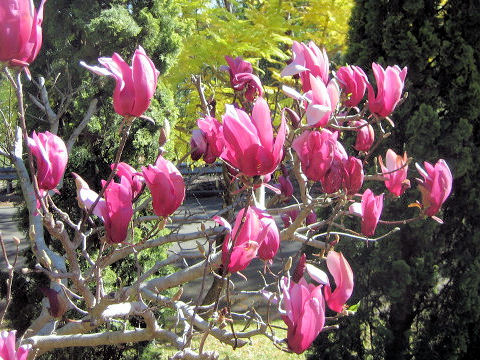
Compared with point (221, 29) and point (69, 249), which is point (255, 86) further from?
point (221, 29)

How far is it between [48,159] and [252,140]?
53cm

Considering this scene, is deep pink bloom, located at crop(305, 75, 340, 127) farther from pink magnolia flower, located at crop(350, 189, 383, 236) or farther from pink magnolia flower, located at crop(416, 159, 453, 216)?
pink magnolia flower, located at crop(416, 159, 453, 216)

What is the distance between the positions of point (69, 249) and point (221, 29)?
4917 millimetres

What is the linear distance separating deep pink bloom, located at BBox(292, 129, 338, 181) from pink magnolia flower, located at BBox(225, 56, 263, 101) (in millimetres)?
312

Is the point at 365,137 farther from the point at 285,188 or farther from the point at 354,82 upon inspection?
the point at 285,188

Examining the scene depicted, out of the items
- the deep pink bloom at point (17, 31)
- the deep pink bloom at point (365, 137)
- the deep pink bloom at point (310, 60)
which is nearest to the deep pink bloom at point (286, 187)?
the deep pink bloom at point (365, 137)

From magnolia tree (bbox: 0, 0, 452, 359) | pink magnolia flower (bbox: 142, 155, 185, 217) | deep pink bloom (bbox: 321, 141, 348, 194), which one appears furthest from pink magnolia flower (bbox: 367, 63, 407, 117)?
pink magnolia flower (bbox: 142, 155, 185, 217)

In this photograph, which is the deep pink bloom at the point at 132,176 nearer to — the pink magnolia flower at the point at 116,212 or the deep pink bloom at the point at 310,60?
the pink magnolia flower at the point at 116,212

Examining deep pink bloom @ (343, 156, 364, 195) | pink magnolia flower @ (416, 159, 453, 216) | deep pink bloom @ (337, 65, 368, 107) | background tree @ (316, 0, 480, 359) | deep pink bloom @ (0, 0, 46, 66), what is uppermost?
deep pink bloom @ (0, 0, 46, 66)

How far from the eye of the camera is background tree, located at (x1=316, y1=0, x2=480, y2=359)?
3.34 meters

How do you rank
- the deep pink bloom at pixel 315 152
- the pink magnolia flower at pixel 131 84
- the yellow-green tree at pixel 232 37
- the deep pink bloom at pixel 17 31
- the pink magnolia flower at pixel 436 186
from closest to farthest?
the deep pink bloom at pixel 17 31 < the pink magnolia flower at pixel 131 84 < the deep pink bloom at pixel 315 152 < the pink magnolia flower at pixel 436 186 < the yellow-green tree at pixel 232 37

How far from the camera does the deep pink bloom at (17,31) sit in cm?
92

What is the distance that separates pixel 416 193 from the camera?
10.9 feet

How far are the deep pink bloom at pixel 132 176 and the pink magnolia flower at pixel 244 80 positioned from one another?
1.53 feet
